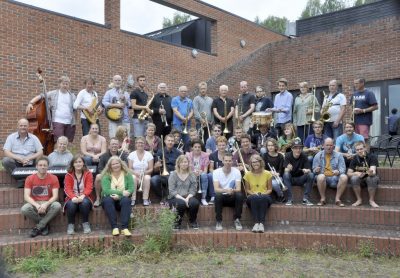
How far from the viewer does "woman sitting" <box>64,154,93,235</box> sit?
19.5 feet

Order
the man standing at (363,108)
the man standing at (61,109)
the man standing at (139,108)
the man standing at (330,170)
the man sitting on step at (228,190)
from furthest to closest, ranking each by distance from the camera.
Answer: the man standing at (139,108) → the man standing at (363,108) → the man standing at (61,109) → the man standing at (330,170) → the man sitting on step at (228,190)

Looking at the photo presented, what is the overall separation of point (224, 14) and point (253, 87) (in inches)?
135

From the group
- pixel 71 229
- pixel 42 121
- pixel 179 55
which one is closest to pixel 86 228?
pixel 71 229

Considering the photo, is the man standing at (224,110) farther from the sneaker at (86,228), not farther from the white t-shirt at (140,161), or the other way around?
the sneaker at (86,228)

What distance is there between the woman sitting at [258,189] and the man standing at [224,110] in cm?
204

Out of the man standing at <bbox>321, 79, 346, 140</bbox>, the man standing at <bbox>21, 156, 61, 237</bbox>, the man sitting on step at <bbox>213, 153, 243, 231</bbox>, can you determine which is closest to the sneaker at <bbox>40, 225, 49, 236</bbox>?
the man standing at <bbox>21, 156, 61, 237</bbox>

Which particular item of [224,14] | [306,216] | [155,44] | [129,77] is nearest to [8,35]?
[129,77]

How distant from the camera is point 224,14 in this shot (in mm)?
16391

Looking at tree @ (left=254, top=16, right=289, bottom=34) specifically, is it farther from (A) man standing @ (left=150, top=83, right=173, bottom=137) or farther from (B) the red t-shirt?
(B) the red t-shirt

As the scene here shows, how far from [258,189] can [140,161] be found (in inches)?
79.1

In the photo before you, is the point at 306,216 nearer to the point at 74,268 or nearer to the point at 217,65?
the point at 74,268

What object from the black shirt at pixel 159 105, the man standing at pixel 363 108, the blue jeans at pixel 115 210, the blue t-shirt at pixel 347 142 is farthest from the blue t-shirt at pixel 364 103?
the blue jeans at pixel 115 210

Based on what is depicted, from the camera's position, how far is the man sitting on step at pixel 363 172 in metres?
6.49

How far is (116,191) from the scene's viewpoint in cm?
617
